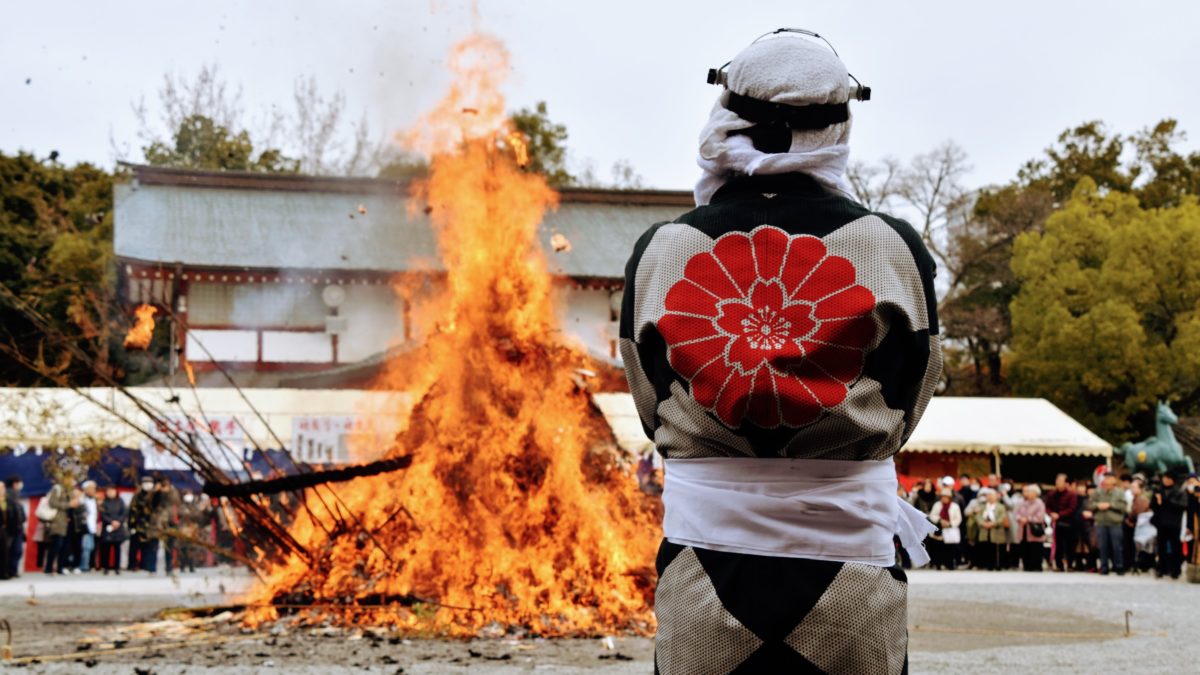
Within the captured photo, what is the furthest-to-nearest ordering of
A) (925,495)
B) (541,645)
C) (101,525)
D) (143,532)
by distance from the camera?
(925,495)
(101,525)
(143,532)
(541,645)

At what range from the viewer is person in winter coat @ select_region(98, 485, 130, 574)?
17.9 metres

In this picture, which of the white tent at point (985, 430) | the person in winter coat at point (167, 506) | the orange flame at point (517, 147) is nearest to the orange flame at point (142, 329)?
the orange flame at point (517, 147)

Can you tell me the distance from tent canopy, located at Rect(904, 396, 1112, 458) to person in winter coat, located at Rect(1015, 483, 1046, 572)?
315 centimetres

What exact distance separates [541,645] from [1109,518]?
40.0 feet

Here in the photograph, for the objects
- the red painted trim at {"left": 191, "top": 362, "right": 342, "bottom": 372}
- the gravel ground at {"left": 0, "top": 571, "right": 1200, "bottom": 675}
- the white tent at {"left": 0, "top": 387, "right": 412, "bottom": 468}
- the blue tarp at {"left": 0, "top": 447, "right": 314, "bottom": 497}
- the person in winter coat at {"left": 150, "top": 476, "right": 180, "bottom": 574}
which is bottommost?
the gravel ground at {"left": 0, "top": 571, "right": 1200, "bottom": 675}

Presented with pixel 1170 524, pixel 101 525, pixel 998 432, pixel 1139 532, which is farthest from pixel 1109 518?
pixel 101 525

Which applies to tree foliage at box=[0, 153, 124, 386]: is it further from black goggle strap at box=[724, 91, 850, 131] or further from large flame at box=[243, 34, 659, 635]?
black goggle strap at box=[724, 91, 850, 131]

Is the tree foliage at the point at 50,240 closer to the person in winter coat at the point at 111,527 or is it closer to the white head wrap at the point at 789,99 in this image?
the person in winter coat at the point at 111,527

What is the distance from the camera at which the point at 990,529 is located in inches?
750

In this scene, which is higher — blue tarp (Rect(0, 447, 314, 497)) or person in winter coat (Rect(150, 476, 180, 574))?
blue tarp (Rect(0, 447, 314, 497))

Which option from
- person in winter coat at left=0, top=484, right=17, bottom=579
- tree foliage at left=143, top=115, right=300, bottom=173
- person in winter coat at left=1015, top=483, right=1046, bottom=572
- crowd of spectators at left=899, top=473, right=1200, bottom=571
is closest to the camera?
person in winter coat at left=0, top=484, right=17, bottom=579

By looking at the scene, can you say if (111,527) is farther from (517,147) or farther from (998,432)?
(998,432)

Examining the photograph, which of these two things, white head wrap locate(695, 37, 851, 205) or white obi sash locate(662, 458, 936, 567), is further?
white head wrap locate(695, 37, 851, 205)

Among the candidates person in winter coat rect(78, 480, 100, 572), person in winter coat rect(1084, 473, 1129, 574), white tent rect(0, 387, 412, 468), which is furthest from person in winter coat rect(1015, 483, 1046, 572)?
person in winter coat rect(78, 480, 100, 572)
